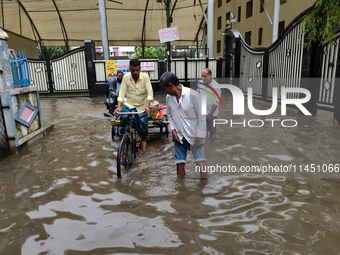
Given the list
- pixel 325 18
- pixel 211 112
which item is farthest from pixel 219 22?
pixel 211 112

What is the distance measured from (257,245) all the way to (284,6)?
21.5 metres

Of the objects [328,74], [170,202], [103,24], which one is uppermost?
[103,24]

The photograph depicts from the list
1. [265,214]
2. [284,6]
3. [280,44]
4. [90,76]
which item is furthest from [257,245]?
[284,6]

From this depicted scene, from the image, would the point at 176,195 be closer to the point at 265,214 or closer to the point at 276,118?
the point at 265,214

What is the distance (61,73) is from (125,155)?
12.7 meters

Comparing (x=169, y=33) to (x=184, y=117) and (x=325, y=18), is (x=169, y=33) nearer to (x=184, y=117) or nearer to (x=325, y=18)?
(x=325, y=18)

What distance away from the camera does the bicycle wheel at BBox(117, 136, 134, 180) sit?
13.2 feet

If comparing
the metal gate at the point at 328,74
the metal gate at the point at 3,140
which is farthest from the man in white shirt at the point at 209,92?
the metal gate at the point at 3,140

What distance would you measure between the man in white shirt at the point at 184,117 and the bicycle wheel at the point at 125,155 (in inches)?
34.9

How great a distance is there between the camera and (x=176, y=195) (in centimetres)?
354

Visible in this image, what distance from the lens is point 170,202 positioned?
11.0 ft

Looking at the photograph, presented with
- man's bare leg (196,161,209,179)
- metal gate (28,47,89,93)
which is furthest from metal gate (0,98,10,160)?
metal gate (28,47,89,93)

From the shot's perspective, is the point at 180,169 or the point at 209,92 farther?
the point at 209,92

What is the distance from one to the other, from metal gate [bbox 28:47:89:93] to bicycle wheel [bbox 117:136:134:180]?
11914mm
